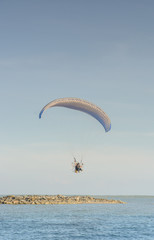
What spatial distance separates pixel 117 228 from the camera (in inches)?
1603

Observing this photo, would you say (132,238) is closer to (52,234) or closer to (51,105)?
(52,234)

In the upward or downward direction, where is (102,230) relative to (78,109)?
downward

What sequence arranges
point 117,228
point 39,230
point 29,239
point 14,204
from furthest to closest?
point 14,204
point 117,228
point 39,230
point 29,239

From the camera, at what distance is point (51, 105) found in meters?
36.6

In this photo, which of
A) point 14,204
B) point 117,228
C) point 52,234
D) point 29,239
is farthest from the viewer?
point 14,204

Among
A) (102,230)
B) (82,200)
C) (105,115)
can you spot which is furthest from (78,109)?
(82,200)

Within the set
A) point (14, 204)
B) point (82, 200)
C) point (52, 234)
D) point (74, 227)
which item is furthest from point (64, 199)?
point (52, 234)

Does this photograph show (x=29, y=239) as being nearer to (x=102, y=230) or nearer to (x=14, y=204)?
(x=102, y=230)

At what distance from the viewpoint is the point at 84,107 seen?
38.8 m

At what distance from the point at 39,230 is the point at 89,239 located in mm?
6562

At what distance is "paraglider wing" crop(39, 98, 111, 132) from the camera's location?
36934 millimetres

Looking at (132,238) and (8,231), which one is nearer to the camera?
(132,238)

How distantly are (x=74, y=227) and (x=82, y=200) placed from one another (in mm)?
51141

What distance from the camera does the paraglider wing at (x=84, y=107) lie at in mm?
36934
